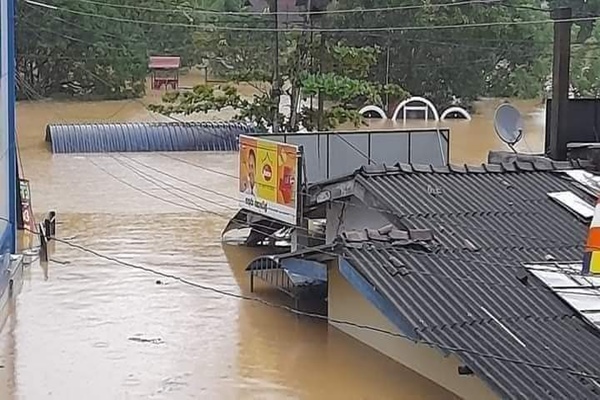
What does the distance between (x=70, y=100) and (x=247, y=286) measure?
96.6 feet

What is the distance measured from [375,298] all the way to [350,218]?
3.82 m

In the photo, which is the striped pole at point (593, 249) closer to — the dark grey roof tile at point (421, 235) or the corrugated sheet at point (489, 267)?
the corrugated sheet at point (489, 267)

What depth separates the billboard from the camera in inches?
629

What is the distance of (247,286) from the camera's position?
15531mm

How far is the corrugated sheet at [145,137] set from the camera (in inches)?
1226

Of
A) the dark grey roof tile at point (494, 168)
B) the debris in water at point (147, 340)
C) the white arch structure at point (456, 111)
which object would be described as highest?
the dark grey roof tile at point (494, 168)

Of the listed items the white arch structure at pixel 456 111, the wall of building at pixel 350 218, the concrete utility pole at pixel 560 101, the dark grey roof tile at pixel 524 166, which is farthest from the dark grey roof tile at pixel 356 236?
the white arch structure at pixel 456 111

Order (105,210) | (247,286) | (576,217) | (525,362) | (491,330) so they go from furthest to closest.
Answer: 1. (105,210)
2. (247,286)
3. (576,217)
4. (491,330)
5. (525,362)

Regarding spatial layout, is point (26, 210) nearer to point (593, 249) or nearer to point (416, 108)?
point (593, 249)

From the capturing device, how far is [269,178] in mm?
16688

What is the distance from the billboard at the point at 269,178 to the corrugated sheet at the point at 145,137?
13.0 meters

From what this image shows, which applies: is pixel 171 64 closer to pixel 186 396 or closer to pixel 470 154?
pixel 470 154

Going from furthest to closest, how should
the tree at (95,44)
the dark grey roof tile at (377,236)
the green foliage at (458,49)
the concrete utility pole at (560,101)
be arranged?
the tree at (95,44) → the green foliage at (458,49) → the concrete utility pole at (560,101) → the dark grey roof tile at (377,236)

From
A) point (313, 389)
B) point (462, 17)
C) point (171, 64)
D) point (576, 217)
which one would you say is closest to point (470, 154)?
point (462, 17)
